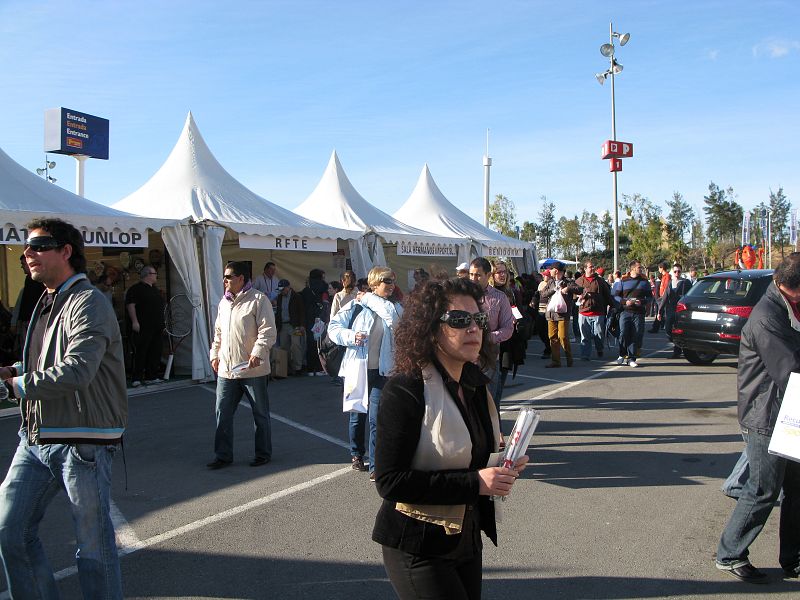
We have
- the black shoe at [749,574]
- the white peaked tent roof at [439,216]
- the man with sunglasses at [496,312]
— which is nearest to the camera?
the black shoe at [749,574]

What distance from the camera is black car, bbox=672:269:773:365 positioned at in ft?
37.2

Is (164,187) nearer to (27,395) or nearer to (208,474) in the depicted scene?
(208,474)

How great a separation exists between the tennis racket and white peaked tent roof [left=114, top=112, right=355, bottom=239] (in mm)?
1536

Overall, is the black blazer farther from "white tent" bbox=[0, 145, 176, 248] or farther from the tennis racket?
the tennis racket

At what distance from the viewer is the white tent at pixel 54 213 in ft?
30.3

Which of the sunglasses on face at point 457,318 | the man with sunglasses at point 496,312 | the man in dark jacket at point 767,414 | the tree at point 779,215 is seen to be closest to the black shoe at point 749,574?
the man in dark jacket at point 767,414

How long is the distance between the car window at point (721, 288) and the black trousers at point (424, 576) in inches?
430

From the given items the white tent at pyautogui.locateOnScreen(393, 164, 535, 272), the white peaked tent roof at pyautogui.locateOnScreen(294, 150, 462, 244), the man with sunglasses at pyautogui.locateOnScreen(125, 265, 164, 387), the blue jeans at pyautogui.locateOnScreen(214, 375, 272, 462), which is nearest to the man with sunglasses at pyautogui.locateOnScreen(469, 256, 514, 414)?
the blue jeans at pyautogui.locateOnScreen(214, 375, 272, 462)

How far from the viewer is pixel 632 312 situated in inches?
503

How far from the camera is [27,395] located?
2641 millimetres

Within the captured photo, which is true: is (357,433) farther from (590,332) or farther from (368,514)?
(590,332)

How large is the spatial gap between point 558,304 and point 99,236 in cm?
791

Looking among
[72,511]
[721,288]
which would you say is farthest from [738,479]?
[721,288]

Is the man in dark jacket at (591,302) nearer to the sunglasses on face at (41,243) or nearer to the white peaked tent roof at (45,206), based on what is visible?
the white peaked tent roof at (45,206)
